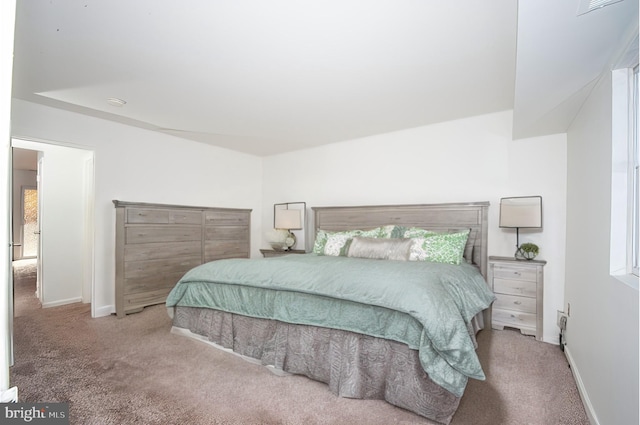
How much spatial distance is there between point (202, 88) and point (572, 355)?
375 cm

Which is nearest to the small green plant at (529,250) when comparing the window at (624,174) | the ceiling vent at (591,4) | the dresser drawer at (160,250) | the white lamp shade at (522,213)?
the white lamp shade at (522,213)

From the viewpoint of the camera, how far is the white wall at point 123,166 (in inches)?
130

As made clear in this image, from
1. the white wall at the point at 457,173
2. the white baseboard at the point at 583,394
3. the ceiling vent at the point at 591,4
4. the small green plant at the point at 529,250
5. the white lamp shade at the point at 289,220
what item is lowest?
the white baseboard at the point at 583,394

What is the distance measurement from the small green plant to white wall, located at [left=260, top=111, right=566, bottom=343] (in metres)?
0.13

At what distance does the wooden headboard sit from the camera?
130 inches

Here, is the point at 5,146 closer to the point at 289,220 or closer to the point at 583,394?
the point at 583,394

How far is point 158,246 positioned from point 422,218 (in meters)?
3.33

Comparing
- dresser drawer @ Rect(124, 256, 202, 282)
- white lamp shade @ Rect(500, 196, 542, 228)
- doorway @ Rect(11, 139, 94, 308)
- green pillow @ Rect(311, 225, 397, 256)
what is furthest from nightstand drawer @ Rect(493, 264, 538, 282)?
doorway @ Rect(11, 139, 94, 308)

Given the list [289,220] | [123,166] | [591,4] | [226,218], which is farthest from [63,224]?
[591,4]

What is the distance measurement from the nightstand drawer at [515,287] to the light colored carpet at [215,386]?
0.42 m

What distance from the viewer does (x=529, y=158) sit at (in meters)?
3.15

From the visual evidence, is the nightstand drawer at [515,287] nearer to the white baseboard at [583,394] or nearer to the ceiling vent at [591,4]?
the white baseboard at [583,394]

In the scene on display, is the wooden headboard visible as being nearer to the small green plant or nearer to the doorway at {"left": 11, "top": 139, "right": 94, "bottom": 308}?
the small green plant

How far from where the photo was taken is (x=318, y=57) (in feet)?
7.23
